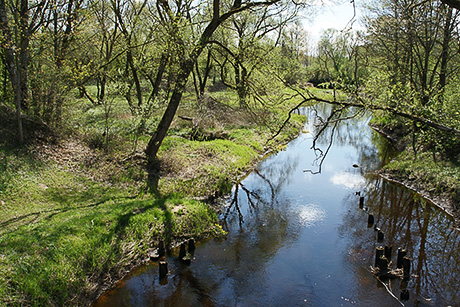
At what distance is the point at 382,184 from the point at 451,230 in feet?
16.8

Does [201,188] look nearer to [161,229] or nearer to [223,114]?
[161,229]

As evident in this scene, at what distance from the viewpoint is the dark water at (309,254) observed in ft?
27.1

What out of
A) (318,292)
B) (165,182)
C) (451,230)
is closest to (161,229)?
(165,182)

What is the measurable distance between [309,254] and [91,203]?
690cm

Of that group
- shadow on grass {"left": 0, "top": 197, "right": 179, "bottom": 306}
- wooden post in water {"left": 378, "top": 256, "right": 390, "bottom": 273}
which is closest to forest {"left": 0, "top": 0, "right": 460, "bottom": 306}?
shadow on grass {"left": 0, "top": 197, "right": 179, "bottom": 306}

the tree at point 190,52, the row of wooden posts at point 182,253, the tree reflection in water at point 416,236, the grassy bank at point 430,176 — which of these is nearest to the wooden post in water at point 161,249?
the row of wooden posts at point 182,253

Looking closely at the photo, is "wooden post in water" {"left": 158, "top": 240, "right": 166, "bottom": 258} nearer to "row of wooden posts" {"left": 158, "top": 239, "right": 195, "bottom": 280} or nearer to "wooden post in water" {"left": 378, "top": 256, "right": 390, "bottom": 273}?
"row of wooden posts" {"left": 158, "top": 239, "right": 195, "bottom": 280}

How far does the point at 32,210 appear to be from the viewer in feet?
31.0

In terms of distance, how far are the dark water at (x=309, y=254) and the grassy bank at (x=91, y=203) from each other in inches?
32.6

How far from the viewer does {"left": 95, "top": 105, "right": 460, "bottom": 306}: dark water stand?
8.25 meters

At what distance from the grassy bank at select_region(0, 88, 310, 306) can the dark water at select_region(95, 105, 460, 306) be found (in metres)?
0.83

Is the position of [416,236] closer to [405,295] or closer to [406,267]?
[406,267]

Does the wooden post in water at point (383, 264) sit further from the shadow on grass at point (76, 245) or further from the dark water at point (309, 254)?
the shadow on grass at point (76, 245)

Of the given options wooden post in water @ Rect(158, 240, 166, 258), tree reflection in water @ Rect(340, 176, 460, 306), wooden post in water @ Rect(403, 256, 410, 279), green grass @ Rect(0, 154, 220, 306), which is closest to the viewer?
green grass @ Rect(0, 154, 220, 306)
